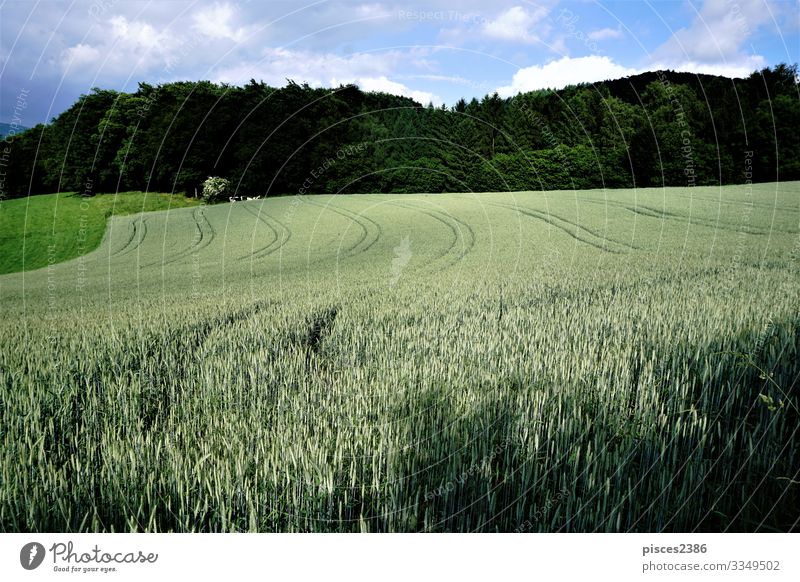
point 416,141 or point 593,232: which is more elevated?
point 416,141

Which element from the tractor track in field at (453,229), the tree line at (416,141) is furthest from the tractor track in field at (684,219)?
the tractor track in field at (453,229)

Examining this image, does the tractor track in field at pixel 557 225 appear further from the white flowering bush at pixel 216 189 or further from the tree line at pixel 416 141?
the white flowering bush at pixel 216 189

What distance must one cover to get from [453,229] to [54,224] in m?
13.0

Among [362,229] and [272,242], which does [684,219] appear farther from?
[272,242]

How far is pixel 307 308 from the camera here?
5.46 metres

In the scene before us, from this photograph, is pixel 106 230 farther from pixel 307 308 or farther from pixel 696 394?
pixel 696 394

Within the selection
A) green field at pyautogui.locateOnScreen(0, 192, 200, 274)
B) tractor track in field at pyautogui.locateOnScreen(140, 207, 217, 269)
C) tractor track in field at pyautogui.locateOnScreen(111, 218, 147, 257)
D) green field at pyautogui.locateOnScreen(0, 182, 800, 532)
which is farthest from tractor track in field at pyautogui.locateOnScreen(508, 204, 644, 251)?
tractor track in field at pyautogui.locateOnScreen(111, 218, 147, 257)

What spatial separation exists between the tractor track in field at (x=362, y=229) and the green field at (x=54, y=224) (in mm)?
5319

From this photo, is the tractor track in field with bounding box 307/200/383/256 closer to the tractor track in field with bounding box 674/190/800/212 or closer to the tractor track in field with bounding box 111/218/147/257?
the tractor track in field with bounding box 111/218/147/257

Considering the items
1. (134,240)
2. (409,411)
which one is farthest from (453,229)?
(409,411)

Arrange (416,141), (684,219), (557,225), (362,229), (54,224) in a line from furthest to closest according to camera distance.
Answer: (416,141) < (362,229) < (557,225) < (684,219) < (54,224)

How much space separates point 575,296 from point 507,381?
143 inches

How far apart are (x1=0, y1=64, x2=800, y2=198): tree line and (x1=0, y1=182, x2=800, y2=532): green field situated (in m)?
6.85

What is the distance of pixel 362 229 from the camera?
1702 cm
